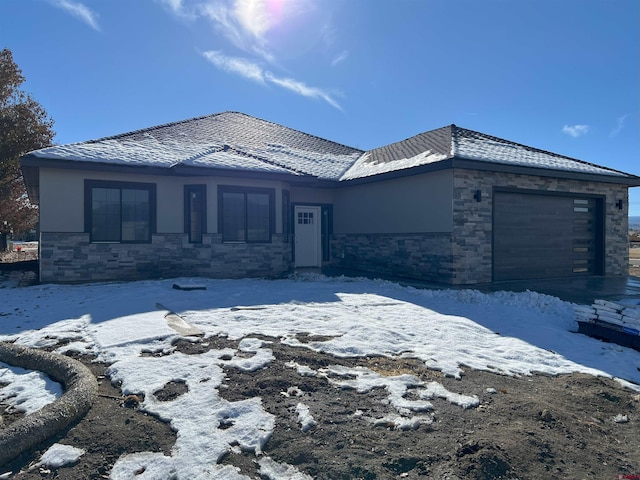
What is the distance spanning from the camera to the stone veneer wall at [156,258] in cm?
1051

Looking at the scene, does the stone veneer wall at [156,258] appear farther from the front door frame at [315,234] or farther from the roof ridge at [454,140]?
the roof ridge at [454,140]

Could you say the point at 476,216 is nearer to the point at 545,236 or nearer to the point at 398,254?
the point at 398,254

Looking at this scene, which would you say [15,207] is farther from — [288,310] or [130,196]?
[288,310]

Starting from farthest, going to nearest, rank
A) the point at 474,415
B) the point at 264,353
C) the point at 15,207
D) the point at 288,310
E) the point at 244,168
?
1. the point at 15,207
2. the point at 244,168
3. the point at 288,310
4. the point at 264,353
5. the point at 474,415

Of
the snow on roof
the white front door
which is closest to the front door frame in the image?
the white front door

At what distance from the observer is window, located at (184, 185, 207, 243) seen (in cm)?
1159

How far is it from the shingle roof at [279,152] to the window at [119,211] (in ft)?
2.49

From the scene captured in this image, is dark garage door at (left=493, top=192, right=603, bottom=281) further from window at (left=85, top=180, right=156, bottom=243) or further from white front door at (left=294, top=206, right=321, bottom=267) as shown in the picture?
window at (left=85, top=180, right=156, bottom=243)

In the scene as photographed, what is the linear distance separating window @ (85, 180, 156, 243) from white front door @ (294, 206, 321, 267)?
5.19 meters

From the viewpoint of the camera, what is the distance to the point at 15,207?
19.7m

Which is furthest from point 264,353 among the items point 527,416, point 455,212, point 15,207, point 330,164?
point 15,207

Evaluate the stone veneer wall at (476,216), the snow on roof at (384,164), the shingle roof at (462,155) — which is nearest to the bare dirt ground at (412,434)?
the stone veneer wall at (476,216)

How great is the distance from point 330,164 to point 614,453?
13848 mm

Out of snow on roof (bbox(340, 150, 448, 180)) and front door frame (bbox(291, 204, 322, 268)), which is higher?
snow on roof (bbox(340, 150, 448, 180))
